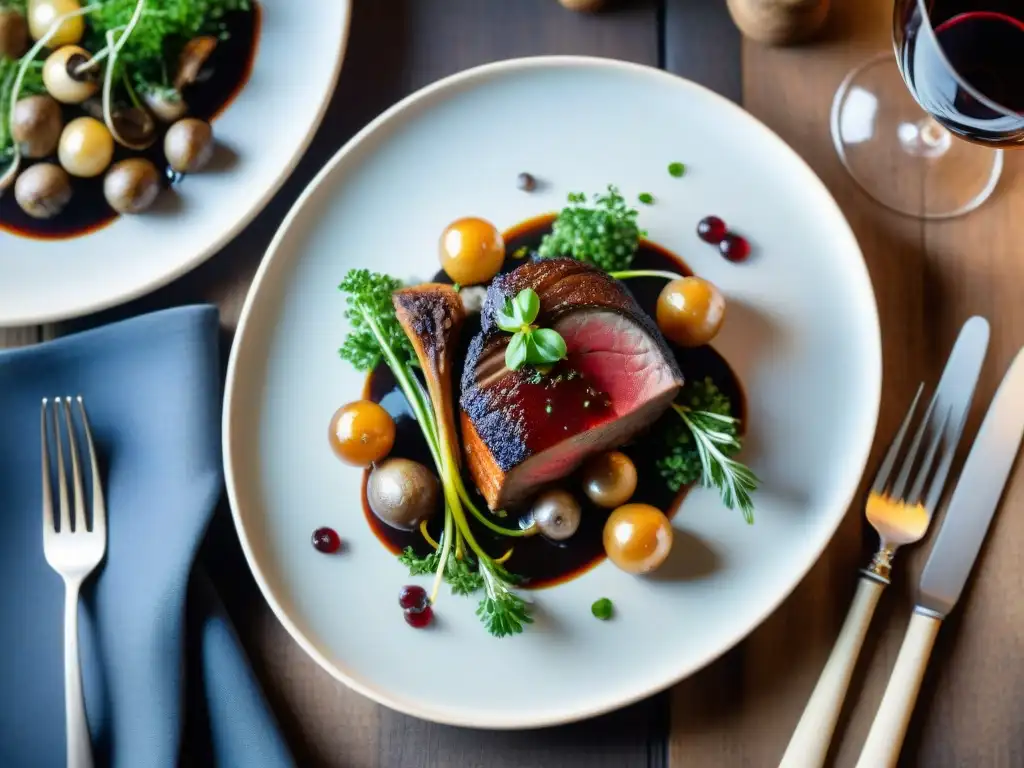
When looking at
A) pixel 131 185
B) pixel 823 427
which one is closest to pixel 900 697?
pixel 823 427

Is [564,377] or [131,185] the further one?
[131,185]

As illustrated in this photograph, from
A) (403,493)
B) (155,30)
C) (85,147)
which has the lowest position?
(403,493)

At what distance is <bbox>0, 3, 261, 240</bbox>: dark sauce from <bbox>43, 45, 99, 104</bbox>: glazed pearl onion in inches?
2.0

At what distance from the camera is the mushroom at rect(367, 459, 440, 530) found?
4.97 feet

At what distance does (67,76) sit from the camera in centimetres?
163

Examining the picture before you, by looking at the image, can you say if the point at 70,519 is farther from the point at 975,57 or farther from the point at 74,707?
the point at 975,57

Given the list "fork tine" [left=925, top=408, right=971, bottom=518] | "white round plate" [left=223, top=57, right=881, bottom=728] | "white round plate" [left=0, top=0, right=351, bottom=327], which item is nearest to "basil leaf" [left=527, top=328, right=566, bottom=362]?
"white round plate" [left=223, top=57, right=881, bottom=728]

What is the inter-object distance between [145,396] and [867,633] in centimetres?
126

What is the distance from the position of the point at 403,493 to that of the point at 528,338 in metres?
0.33

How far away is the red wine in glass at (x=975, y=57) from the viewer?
1.28m

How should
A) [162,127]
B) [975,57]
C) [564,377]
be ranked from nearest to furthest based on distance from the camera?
[975,57] < [564,377] < [162,127]

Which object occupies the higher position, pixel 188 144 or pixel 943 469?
pixel 188 144

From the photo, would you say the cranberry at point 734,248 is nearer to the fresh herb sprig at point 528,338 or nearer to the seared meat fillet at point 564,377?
the seared meat fillet at point 564,377

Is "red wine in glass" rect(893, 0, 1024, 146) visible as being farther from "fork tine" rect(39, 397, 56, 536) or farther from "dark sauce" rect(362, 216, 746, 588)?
"fork tine" rect(39, 397, 56, 536)
